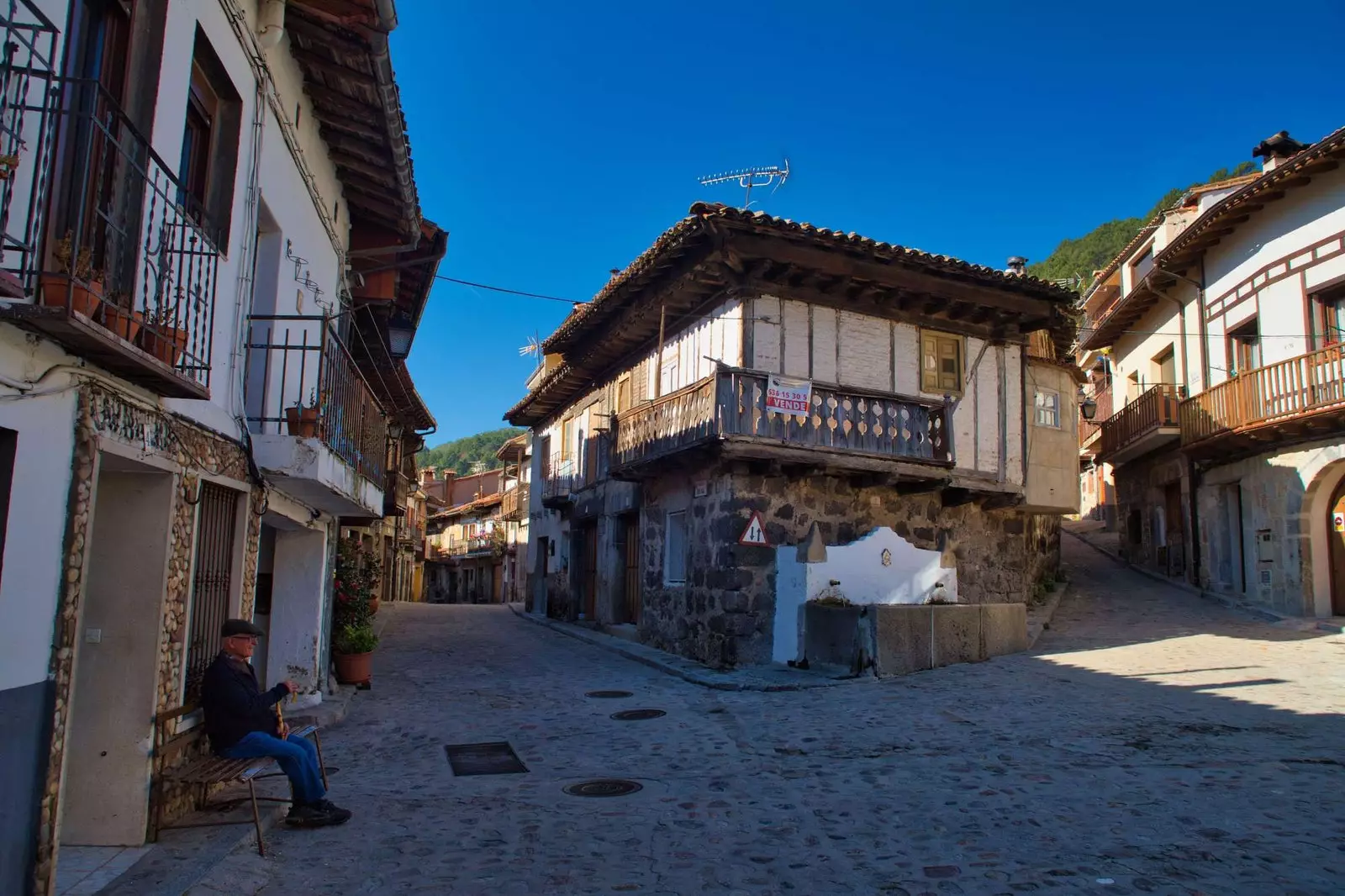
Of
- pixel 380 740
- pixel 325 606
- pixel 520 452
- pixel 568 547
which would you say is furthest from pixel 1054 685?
pixel 520 452

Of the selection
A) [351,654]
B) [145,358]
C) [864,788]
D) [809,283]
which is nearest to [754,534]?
[809,283]

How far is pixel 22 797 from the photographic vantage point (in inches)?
149

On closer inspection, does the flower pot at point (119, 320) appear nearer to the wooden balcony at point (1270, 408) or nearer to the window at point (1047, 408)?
the window at point (1047, 408)

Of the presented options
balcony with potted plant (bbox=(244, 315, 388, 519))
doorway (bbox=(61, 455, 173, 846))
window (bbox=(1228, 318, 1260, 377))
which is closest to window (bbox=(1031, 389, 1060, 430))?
window (bbox=(1228, 318, 1260, 377))

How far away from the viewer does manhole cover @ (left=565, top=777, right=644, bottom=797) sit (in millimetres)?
6695

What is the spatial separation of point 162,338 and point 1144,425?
69.6ft

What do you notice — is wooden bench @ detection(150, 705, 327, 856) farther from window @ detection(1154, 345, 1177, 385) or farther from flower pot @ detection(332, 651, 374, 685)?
window @ detection(1154, 345, 1177, 385)

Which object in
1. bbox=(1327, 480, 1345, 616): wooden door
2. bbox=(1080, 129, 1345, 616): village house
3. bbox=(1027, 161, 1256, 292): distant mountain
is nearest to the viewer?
bbox=(1080, 129, 1345, 616): village house

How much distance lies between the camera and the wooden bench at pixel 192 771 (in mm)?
5125

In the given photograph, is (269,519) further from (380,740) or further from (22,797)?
(22,797)

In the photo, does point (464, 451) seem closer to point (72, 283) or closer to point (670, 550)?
point (670, 550)

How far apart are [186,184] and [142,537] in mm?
2436

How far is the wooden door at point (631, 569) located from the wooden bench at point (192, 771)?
12.2 meters

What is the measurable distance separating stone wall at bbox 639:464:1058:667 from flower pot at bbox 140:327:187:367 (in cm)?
920
